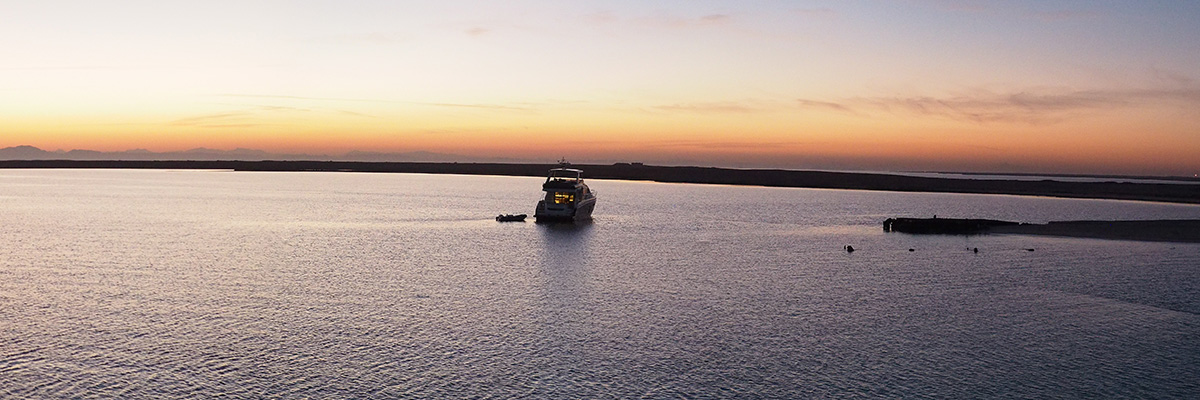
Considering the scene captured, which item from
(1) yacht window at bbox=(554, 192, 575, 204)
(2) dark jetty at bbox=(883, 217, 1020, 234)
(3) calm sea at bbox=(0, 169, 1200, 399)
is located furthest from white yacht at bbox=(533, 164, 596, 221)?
(2) dark jetty at bbox=(883, 217, 1020, 234)

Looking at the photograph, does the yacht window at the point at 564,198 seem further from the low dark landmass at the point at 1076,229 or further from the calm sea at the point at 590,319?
the low dark landmass at the point at 1076,229

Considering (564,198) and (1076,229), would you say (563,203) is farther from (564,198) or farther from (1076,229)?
(1076,229)

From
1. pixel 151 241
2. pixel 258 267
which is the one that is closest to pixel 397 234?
pixel 151 241

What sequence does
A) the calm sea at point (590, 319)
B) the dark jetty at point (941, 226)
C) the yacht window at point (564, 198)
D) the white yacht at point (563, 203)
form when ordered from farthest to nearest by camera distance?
the yacht window at point (564, 198), the white yacht at point (563, 203), the dark jetty at point (941, 226), the calm sea at point (590, 319)

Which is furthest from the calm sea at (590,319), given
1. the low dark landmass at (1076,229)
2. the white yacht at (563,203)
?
the white yacht at (563,203)

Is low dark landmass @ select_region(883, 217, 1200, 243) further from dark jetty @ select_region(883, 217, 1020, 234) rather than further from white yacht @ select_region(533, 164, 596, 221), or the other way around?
white yacht @ select_region(533, 164, 596, 221)
